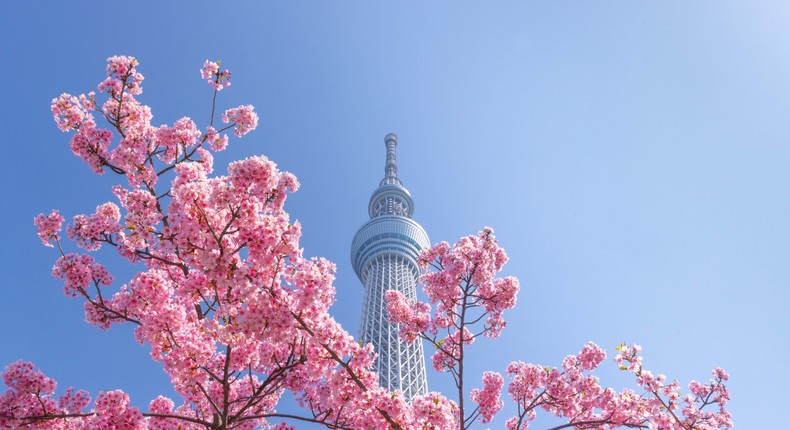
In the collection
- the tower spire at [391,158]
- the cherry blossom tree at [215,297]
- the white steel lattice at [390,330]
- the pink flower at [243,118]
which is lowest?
the cherry blossom tree at [215,297]

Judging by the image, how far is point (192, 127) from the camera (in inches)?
272

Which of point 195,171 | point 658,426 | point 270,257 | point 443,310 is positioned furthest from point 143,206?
point 658,426

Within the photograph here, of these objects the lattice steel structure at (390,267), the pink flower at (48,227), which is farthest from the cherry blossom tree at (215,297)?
the lattice steel structure at (390,267)

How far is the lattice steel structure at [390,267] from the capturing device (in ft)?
221

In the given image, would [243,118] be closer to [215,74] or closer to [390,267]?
[215,74]

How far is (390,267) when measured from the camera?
79.4m

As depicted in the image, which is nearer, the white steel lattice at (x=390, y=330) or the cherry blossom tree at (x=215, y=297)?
the cherry blossom tree at (x=215, y=297)

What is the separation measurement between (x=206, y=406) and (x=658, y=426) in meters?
6.67

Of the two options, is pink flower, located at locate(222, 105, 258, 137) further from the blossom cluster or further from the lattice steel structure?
the lattice steel structure

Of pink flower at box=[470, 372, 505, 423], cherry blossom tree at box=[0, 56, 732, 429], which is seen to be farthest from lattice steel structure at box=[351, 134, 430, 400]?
cherry blossom tree at box=[0, 56, 732, 429]

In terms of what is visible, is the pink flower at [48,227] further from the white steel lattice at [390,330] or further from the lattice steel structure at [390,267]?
the lattice steel structure at [390,267]

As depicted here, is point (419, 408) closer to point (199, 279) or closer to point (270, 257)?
point (270, 257)

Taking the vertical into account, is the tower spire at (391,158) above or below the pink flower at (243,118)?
above

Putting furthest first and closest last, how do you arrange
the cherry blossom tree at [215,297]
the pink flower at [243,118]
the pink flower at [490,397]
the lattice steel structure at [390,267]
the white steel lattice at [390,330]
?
the lattice steel structure at [390,267], the white steel lattice at [390,330], the pink flower at [490,397], the pink flower at [243,118], the cherry blossom tree at [215,297]
